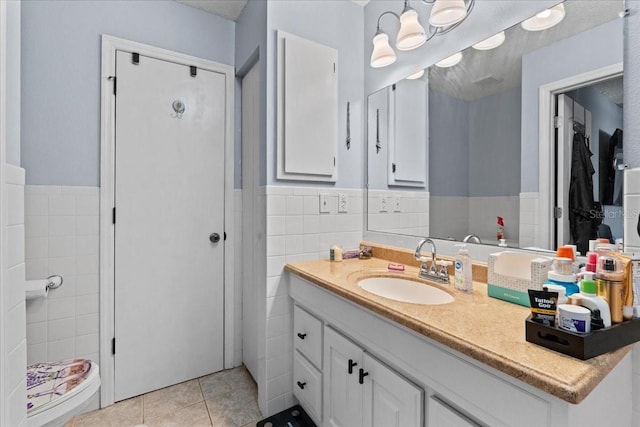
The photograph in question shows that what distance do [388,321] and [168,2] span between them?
230cm

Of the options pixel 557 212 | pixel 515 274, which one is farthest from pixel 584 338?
pixel 557 212

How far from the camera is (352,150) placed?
1.95 m

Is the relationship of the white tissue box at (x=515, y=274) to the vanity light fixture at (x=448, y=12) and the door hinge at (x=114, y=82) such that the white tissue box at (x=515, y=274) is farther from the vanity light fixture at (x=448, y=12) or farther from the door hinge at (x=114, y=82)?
the door hinge at (x=114, y=82)

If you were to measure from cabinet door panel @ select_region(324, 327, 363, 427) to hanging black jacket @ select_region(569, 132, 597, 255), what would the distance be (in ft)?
2.86

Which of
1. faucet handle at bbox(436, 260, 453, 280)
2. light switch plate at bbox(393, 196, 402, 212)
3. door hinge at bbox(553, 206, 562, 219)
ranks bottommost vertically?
faucet handle at bbox(436, 260, 453, 280)

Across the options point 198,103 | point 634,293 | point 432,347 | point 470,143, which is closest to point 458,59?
point 470,143

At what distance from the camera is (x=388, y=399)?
1005 millimetres

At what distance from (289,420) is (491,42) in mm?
2068

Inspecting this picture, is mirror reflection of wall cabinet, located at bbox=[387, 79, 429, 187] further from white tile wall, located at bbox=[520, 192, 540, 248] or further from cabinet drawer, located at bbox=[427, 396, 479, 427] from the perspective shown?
cabinet drawer, located at bbox=[427, 396, 479, 427]

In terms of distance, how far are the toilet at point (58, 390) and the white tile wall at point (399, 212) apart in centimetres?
160

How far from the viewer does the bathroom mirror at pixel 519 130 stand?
0.98m

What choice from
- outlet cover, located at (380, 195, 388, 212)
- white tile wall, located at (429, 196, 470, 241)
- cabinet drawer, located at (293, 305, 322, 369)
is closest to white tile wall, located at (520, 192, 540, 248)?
white tile wall, located at (429, 196, 470, 241)

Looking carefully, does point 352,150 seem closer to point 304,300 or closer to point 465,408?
point 304,300

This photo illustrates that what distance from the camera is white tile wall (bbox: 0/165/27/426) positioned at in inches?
27.8
